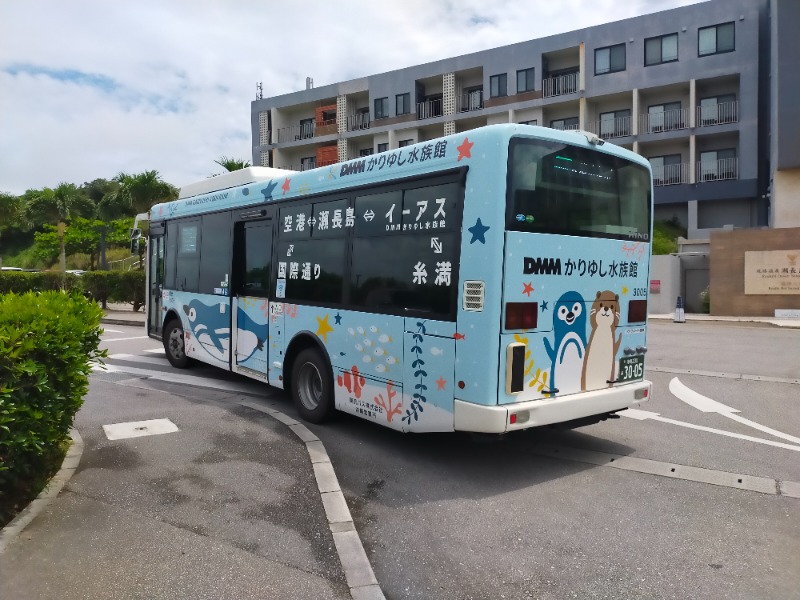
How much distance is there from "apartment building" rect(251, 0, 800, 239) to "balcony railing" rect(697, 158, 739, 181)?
52 mm

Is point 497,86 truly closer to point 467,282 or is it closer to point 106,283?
point 106,283

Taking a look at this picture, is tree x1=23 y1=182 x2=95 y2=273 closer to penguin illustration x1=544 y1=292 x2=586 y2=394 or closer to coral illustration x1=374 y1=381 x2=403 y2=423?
coral illustration x1=374 y1=381 x2=403 y2=423

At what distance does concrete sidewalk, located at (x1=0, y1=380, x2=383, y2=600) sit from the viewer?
11.7 feet

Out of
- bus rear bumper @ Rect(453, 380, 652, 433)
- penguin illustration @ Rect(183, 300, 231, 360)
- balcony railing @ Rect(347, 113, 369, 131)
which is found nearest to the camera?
bus rear bumper @ Rect(453, 380, 652, 433)

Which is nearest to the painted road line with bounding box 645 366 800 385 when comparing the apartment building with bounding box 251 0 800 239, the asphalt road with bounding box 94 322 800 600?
the asphalt road with bounding box 94 322 800 600

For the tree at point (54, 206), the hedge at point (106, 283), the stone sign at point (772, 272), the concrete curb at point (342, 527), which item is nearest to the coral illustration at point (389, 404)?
the concrete curb at point (342, 527)

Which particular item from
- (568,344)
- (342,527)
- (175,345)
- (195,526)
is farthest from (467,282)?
(175,345)

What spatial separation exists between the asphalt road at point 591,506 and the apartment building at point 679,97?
2687 cm

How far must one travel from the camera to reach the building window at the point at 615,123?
35156 mm

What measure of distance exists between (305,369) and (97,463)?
2.43 m

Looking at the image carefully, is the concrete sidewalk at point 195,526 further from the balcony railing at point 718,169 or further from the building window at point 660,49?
the building window at point 660,49

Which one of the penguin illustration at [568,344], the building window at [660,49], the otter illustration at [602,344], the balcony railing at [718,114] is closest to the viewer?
the penguin illustration at [568,344]

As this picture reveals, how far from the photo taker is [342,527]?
4367 millimetres

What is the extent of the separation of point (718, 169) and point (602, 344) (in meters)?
32.0
